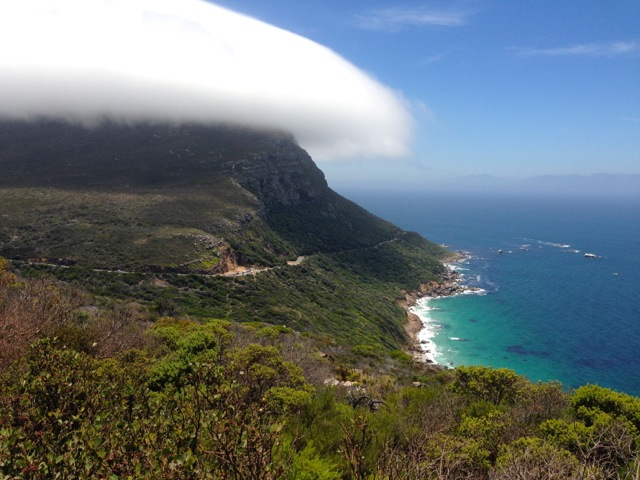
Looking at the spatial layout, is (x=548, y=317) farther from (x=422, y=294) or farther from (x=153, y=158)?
(x=153, y=158)

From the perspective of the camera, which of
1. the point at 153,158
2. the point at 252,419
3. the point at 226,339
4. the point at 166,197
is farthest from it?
the point at 153,158

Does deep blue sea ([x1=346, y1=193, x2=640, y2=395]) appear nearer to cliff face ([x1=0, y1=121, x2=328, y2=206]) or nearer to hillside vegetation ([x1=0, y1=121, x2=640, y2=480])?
hillside vegetation ([x1=0, y1=121, x2=640, y2=480])

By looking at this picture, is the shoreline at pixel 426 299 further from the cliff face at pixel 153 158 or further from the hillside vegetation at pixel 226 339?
the cliff face at pixel 153 158

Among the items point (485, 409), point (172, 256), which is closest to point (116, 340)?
point (485, 409)

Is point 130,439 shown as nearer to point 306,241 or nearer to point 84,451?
point 84,451

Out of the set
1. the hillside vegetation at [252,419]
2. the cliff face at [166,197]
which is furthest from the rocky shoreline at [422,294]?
the hillside vegetation at [252,419]

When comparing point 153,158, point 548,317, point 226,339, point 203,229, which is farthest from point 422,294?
point 226,339
